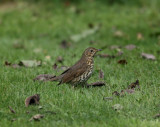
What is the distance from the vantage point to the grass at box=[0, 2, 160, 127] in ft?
17.6

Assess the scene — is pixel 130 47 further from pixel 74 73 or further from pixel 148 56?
pixel 74 73

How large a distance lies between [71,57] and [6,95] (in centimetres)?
347

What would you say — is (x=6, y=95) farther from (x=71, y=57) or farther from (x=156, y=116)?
(x=71, y=57)

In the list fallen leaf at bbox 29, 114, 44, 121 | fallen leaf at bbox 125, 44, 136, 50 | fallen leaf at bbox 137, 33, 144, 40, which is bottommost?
fallen leaf at bbox 29, 114, 44, 121

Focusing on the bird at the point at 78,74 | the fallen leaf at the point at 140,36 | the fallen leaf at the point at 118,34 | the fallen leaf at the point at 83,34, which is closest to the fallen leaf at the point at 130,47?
the fallen leaf at the point at 140,36

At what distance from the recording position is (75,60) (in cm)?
902

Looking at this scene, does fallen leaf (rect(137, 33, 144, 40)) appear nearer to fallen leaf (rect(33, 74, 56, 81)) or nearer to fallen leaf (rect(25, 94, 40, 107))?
fallen leaf (rect(33, 74, 56, 81))

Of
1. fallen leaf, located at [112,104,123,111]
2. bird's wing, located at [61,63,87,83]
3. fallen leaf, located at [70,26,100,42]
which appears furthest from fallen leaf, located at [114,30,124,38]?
fallen leaf, located at [112,104,123,111]

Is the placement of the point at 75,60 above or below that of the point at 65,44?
below

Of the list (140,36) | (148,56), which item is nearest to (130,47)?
(148,56)

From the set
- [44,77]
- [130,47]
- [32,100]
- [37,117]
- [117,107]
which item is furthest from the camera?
[130,47]

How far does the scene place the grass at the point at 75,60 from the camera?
17.6 feet

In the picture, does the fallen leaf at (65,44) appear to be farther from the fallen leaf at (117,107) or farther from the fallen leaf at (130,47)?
the fallen leaf at (117,107)

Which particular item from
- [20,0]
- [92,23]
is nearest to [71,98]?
[92,23]
